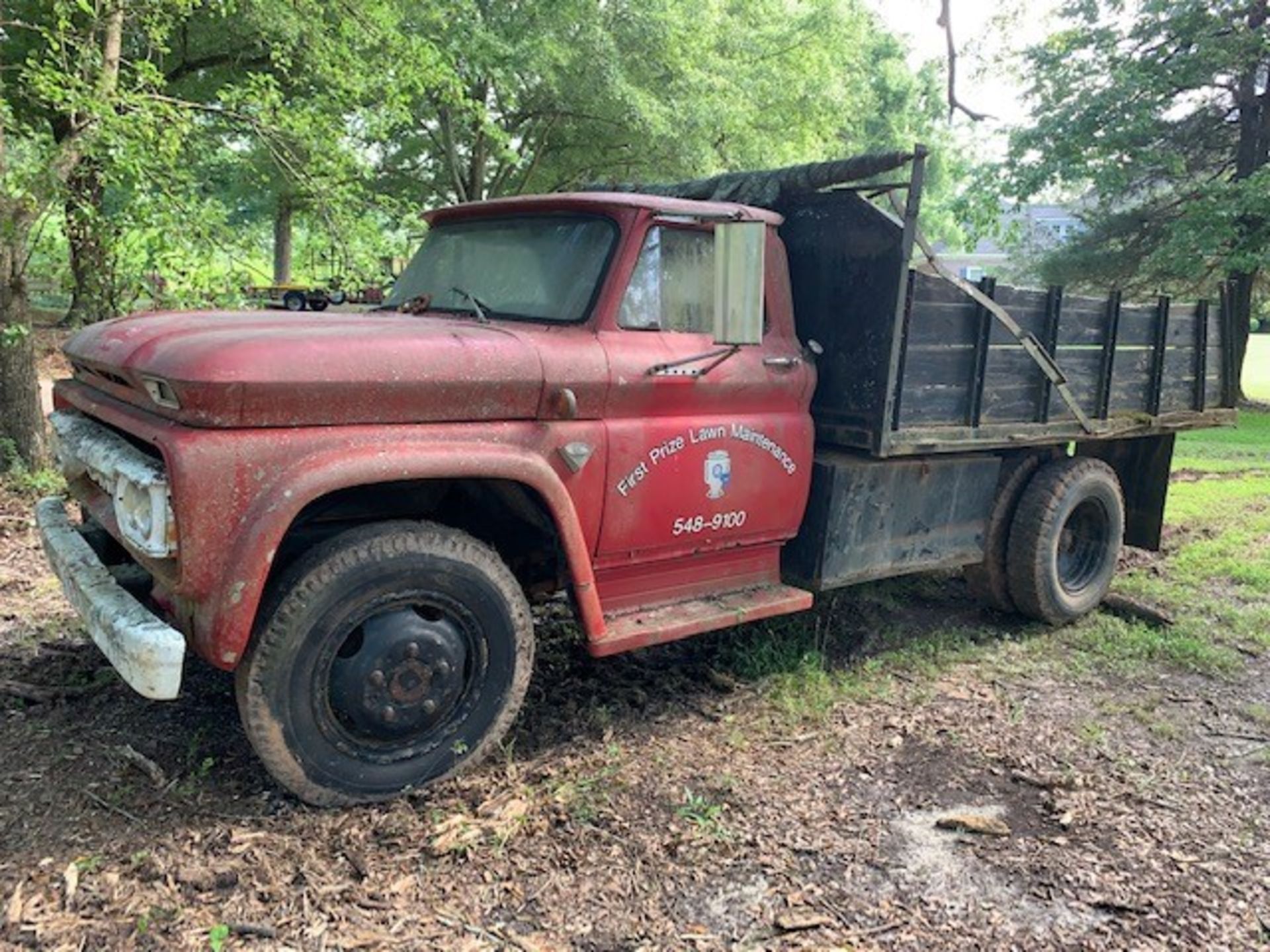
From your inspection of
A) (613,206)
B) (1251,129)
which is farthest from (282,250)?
(613,206)

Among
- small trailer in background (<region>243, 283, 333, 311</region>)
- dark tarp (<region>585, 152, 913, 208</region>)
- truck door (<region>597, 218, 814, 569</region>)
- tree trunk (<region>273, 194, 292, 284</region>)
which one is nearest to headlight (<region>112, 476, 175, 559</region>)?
truck door (<region>597, 218, 814, 569</region>)

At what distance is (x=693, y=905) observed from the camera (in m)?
2.82

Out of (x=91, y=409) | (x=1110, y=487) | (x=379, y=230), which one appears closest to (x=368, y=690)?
(x=91, y=409)

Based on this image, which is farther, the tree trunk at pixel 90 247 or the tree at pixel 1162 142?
the tree at pixel 1162 142

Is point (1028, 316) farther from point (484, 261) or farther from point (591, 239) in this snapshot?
point (484, 261)

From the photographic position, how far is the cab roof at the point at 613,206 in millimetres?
3818

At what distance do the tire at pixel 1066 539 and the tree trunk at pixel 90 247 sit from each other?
6143 mm

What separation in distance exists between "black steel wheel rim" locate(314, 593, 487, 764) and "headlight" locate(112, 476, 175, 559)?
1.94ft

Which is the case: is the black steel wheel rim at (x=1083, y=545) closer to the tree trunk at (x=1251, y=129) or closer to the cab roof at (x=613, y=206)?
the cab roof at (x=613, y=206)

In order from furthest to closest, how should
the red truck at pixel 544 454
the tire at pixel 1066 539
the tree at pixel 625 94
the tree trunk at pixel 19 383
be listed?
the tree at pixel 625 94
the tree trunk at pixel 19 383
the tire at pixel 1066 539
the red truck at pixel 544 454

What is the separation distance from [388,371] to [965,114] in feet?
18.0

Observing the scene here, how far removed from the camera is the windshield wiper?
3.83 meters

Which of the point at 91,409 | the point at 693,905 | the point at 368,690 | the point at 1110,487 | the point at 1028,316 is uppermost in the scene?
the point at 1028,316

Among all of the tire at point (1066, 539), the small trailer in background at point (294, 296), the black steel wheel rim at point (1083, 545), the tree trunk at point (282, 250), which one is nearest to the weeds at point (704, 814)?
the tire at point (1066, 539)
